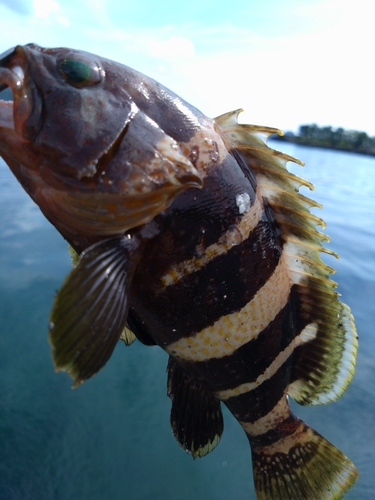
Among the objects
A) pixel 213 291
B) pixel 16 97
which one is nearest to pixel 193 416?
pixel 213 291

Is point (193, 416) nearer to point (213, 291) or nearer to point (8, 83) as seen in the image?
point (213, 291)

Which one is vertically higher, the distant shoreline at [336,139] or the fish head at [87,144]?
the fish head at [87,144]

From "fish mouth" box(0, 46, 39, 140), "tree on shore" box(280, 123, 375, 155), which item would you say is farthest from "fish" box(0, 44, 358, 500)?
"tree on shore" box(280, 123, 375, 155)

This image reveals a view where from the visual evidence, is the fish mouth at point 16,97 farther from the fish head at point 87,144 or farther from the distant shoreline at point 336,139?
the distant shoreline at point 336,139

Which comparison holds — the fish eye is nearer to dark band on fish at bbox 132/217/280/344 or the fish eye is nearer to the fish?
the fish

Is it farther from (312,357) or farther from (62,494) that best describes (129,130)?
(62,494)

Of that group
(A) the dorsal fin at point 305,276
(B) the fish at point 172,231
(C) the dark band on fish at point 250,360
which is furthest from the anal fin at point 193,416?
(A) the dorsal fin at point 305,276

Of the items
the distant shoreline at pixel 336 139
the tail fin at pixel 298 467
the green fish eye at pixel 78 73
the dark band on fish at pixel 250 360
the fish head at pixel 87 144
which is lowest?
the distant shoreline at pixel 336 139
